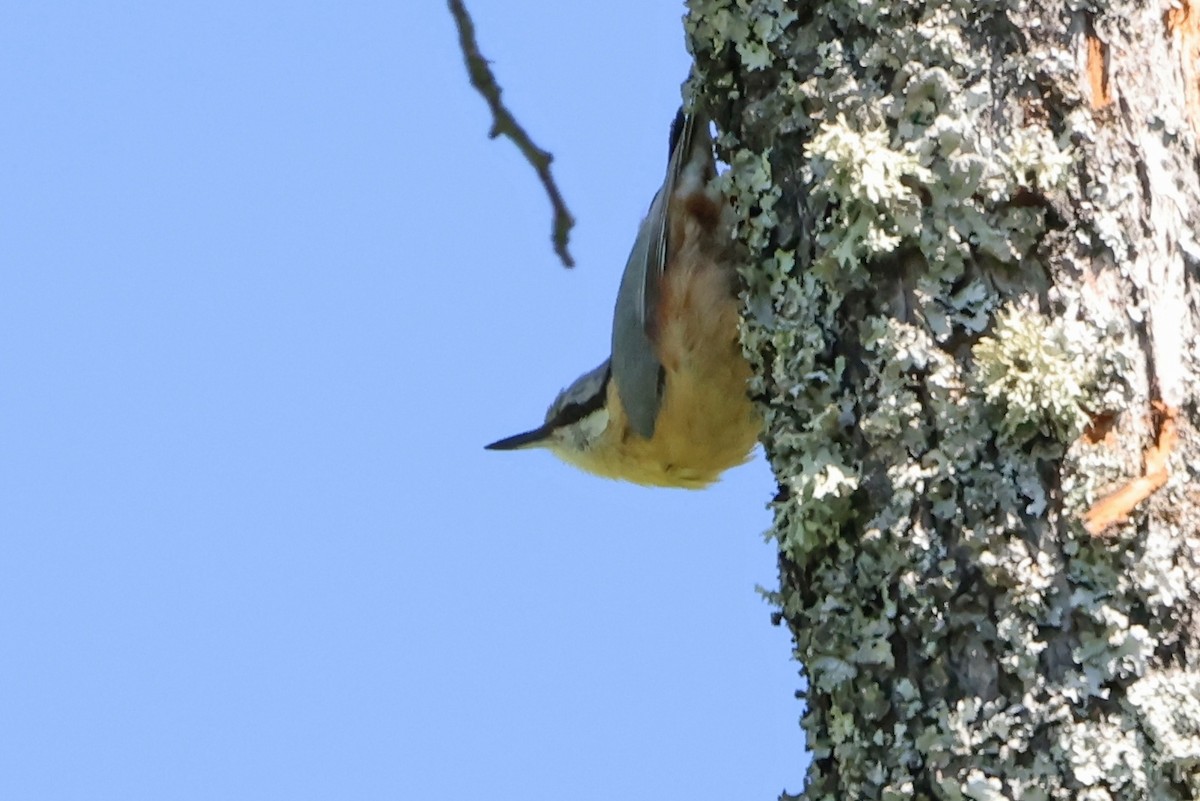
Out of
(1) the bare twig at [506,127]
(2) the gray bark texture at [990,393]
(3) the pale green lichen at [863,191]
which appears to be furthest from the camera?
(1) the bare twig at [506,127]

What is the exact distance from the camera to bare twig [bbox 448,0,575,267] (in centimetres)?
305

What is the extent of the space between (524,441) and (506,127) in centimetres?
131

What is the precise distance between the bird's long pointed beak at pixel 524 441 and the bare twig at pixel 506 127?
984 mm

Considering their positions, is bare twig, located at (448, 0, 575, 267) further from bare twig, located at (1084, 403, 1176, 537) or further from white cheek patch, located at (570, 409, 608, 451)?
bare twig, located at (1084, 403, 1176, 537)

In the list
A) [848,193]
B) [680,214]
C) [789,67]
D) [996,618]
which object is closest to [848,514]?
[996,618]

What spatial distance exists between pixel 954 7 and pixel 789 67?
0.25 meters

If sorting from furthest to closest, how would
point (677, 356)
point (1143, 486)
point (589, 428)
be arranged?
point (589, 428) → point (677, 356) → point (1143, 486)

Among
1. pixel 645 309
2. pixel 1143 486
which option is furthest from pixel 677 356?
pixel 1143 486

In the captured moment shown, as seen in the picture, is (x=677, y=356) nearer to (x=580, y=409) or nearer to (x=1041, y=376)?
(x=580, y=409)

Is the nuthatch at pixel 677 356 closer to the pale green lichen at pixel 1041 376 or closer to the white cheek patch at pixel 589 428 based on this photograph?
the white cheek patch at pixel 589 428

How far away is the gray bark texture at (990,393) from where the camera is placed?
1.72 m

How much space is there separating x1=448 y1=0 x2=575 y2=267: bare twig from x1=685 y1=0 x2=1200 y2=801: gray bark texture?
1026 millimetres

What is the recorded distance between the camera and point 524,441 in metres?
4.21

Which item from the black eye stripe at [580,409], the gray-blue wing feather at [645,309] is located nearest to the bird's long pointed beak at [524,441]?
the black eye stripe at [580,409]
